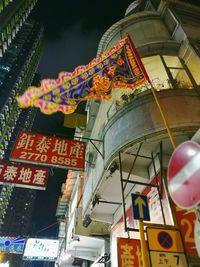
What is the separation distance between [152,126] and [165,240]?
3613 millimetres

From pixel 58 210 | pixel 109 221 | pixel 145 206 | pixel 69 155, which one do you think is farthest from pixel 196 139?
pixel 58 210

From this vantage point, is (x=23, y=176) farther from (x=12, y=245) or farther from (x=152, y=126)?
(x=12, y=245)

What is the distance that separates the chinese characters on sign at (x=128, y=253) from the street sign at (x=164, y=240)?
1521mm

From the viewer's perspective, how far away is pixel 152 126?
7.41 m

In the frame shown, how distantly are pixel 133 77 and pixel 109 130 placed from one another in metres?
2.34

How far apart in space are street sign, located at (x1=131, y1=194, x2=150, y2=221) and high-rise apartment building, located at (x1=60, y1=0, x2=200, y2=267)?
0.63 meters

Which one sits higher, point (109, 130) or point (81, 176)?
Result: point (81, 176)

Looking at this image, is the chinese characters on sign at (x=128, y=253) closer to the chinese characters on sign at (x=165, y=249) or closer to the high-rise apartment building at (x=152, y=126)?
the high-rise apartment building at (x=152, y=126)

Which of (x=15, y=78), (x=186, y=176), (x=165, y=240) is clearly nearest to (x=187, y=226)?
(x=165, y=240)

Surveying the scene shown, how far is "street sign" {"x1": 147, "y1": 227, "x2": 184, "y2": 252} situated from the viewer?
4.78m

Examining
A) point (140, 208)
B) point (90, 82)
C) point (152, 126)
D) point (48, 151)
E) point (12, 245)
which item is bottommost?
point (140, 208)

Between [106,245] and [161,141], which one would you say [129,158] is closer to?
[161,141]

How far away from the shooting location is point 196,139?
9.95 feet

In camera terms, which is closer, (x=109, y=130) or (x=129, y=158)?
(x=129, y=158)
